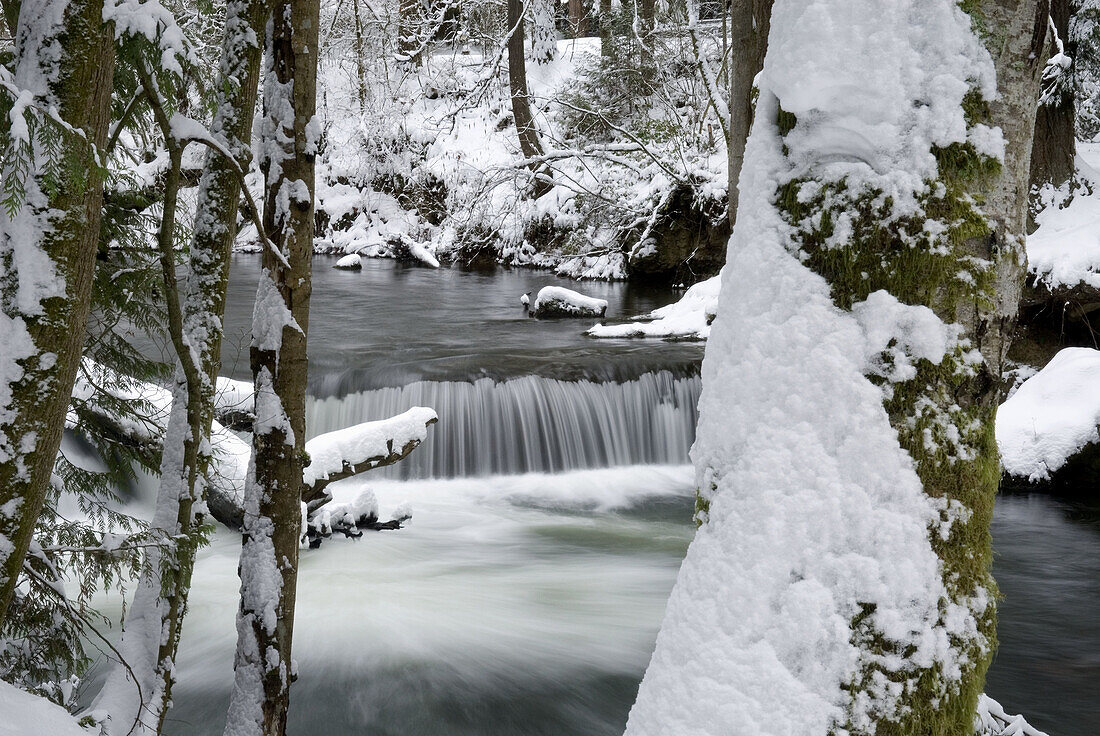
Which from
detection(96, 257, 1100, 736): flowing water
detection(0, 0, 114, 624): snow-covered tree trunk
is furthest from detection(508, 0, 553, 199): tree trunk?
detection(0, 0, 114, 624): snow-covered tree trunk

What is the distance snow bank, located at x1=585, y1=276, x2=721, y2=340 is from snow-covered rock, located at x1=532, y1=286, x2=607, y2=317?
40.8 inches

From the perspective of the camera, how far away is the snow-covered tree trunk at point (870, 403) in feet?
4.25

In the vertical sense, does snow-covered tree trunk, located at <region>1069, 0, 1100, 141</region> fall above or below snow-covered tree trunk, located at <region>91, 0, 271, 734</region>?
above

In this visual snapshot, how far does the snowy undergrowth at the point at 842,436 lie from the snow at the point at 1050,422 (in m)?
7.54

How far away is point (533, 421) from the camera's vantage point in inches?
A: 370

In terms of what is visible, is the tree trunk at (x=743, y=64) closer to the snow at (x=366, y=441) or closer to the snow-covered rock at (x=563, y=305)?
the snow at (x=366, y=441)

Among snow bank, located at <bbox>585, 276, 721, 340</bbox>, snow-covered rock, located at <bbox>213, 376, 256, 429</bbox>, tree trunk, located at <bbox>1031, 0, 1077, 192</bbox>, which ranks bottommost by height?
snow-covered rock, located at <bbox>213, 376, 256, 429</bbox>

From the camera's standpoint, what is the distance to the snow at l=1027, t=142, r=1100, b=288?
30.9 feet

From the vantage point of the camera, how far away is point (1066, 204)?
35.0 feet

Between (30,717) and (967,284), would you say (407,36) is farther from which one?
(967,284)

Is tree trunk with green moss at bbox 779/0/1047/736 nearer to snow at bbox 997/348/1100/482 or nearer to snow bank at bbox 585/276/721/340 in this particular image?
snow at bbox 997/348/1100/482

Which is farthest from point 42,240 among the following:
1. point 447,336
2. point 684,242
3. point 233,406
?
point 684,242

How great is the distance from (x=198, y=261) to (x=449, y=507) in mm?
5531

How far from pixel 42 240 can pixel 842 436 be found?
1.61 meters
